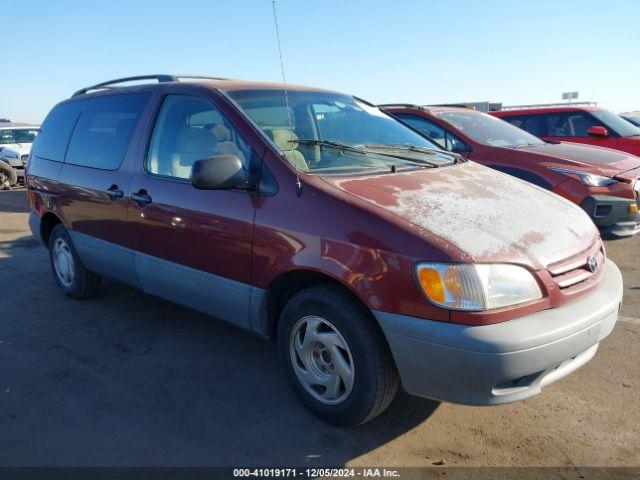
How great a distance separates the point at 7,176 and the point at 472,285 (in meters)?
15.5

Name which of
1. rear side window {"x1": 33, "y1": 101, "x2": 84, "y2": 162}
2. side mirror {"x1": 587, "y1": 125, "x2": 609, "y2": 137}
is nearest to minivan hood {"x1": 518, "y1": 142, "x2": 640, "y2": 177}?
side mirror {"x1": 587, "y1": 125, "x2": 609, "y2": 137}

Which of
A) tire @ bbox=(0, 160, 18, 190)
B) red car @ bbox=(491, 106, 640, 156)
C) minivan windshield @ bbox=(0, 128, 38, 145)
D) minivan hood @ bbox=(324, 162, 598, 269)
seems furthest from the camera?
minivan windshield @ bbox=(0, 128, 38, 145)

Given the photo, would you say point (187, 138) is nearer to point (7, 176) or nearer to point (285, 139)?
point (285, 139)

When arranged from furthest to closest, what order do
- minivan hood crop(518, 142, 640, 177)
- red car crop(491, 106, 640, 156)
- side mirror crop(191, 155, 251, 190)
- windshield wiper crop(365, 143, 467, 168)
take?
red car crop(491, 106, 640, 156)
minivan hood crop(518, 142, 640, 177)
windshield wiper crop(365, 143, 467, 168)
side mirror crop(191, 155, 251, 190)

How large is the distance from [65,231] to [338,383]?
3.27 metres

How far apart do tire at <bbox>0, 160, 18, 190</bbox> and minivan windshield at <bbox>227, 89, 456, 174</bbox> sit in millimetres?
13490

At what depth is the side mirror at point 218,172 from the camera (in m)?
2.77

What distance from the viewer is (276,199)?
9.11 ft

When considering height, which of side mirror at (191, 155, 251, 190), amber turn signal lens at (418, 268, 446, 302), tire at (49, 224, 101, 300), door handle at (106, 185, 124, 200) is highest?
side mirror at (191, 155, 251, 190)

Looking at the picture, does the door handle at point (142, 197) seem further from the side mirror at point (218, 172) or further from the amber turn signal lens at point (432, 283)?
the amber turn signal lens at point (432, 283)

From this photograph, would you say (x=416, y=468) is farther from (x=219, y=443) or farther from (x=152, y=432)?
(x=152, y=432)

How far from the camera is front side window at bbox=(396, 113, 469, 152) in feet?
20.2

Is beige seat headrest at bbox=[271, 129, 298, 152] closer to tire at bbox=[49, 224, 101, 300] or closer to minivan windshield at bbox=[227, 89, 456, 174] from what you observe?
minivan windshield at bbox=[227, 89, 456, 174]

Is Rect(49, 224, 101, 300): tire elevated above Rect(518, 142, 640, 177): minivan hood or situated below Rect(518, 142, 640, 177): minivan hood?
below
